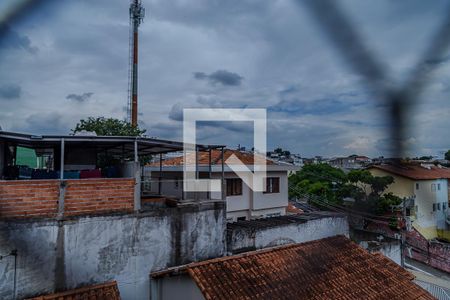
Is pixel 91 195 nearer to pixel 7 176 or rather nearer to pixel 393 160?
pixel 7 176

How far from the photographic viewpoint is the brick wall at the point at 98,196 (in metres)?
3.78

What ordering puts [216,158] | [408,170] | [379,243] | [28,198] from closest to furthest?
1. [408,170]
2. [28,198]
3. [379,243]
4. [216,158]

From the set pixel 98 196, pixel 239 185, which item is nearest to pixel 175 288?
pixel 98 196

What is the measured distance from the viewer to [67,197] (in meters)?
3.75

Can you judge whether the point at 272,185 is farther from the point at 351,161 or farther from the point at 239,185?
the point at 351,161

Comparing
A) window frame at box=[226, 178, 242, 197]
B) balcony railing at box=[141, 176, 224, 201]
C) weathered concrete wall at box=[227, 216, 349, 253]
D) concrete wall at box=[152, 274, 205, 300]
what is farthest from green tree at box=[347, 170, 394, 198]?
window frame at box=[226, 178, 242, 197]

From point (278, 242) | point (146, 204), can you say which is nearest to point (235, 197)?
point (278, 242)

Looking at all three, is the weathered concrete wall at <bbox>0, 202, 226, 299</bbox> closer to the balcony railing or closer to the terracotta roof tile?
the terracotta roof tile

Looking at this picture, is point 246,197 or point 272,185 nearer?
point 246,197

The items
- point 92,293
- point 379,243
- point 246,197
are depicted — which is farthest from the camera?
point 246,197

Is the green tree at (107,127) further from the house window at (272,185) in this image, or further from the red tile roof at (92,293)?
the red tile roof at (92,293)

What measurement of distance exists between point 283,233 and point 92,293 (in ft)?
12.7

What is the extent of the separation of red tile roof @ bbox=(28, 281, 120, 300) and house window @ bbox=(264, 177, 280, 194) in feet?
22.2

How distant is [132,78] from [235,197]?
583 cm
